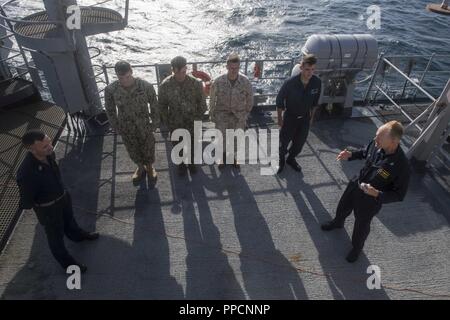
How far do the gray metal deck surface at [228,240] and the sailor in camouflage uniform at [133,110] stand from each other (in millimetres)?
884

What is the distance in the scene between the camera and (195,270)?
15.5 ft

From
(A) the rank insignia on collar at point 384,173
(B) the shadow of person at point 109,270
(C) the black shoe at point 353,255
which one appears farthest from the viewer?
(C) the black shoe at point 353,255

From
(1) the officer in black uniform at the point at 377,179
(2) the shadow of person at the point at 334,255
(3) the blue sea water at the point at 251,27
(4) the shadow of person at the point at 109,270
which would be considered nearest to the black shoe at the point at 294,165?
(2) the shadow of person at the point at 334,255

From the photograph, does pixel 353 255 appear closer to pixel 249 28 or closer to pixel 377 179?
pixel 377 179

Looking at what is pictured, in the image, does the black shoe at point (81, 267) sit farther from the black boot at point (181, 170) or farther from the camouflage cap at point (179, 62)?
the camouflage cap at point (179, 62)

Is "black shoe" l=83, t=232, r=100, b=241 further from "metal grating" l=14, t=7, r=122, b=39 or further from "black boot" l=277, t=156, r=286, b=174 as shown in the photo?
"metal grating" l=14, t=7, r=122, b=39

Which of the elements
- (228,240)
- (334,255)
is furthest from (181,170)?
(334,255)

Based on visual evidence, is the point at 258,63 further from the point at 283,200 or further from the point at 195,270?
the point at 195,270

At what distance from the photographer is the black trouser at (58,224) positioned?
401cm

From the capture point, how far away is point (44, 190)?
12.7ft

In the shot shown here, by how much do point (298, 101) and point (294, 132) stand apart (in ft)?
2.19

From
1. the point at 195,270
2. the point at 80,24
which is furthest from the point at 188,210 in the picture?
the point at 80,24

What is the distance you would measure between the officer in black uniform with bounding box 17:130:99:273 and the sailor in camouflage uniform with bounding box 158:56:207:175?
6.80 feet

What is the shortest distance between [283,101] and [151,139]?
233 cm
